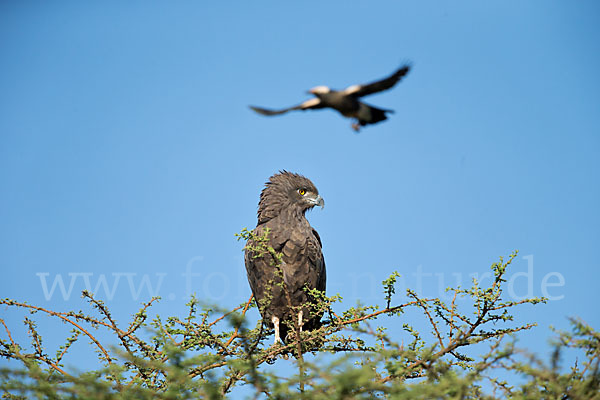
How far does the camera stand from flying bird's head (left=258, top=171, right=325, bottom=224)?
306 inches

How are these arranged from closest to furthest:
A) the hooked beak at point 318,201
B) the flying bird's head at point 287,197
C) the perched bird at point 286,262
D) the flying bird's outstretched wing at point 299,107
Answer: the flying bird's outstretched wing at point 299,107, the perched bird at point 286,262, the flying bird's head at point 287,197, the hooked beak at point 318,201

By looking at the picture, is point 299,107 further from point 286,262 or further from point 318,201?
point 318,201

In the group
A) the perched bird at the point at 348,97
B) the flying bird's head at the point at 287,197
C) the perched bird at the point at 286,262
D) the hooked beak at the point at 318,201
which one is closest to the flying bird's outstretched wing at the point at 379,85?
the perched bird at the point at 348,97

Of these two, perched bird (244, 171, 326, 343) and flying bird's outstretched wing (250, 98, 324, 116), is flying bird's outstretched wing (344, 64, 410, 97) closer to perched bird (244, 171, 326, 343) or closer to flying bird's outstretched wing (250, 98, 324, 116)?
flying bird's outstretched wing (250, 98, 324, 116)

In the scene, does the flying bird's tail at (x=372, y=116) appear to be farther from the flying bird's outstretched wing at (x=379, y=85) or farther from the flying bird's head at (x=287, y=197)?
the flying bird's head at (x=287, y=197)

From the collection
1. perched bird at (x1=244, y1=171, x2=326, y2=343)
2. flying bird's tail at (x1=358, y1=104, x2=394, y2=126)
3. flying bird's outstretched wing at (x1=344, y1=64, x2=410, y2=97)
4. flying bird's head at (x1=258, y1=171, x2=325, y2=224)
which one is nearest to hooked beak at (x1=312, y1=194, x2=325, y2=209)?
flying bird's head at (x1=258, y1=171, x2=325, y2=224)

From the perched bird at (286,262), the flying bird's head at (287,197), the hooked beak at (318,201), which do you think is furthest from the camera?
the hooked beak at (318,201)

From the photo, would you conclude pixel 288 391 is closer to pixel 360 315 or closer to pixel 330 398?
pixel 330 398

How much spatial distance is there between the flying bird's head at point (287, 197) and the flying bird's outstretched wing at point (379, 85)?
9.57 feet

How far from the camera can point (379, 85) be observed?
16.5 ft

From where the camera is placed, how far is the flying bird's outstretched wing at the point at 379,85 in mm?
5012

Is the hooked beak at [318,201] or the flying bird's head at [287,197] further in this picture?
the hooked beak at [318,201]

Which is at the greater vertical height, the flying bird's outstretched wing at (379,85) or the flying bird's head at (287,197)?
the flying bird's head at (287,197)

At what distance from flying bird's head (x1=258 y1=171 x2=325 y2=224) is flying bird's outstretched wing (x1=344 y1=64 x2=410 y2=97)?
115 inches
